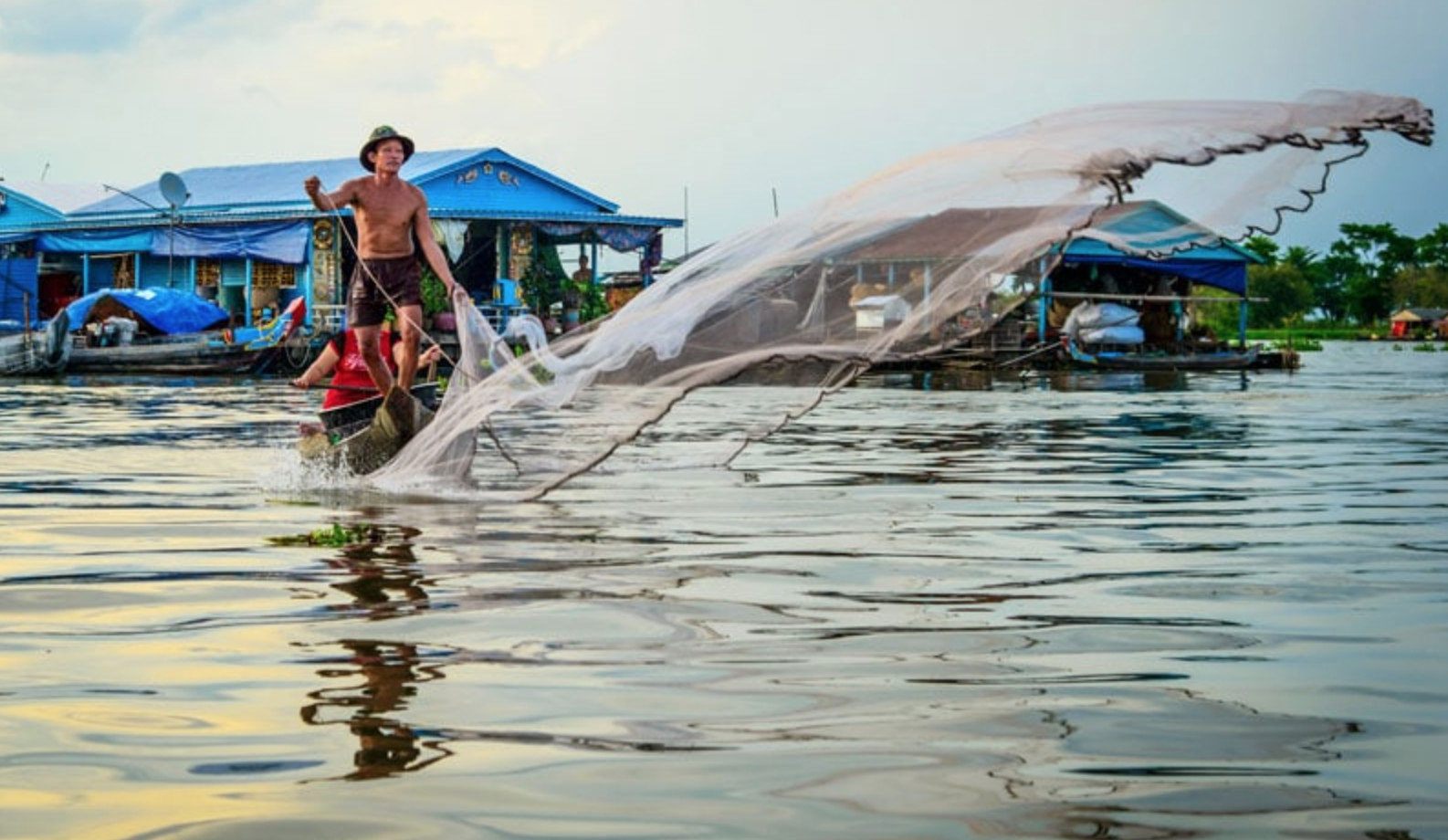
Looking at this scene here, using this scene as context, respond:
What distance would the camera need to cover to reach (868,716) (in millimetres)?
4391

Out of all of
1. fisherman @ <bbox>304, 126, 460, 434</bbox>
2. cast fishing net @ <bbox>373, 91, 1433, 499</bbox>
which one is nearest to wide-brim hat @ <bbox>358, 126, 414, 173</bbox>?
fisherman @ <bbox>304, 126, 460, 434</bbox>

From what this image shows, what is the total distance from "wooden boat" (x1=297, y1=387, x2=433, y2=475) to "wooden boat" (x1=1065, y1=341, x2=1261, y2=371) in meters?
27.0

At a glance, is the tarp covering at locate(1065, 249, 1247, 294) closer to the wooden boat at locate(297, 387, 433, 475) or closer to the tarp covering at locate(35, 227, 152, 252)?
the tarp covering at locate(35, 227, 152, 252)

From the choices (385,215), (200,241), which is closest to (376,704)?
(385,215)

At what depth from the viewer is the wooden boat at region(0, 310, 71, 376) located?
33.8 m

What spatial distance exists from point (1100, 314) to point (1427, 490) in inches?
1112

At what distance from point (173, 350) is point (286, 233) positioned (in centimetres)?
407

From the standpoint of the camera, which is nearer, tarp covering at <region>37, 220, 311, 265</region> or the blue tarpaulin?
the blue tarpaulin

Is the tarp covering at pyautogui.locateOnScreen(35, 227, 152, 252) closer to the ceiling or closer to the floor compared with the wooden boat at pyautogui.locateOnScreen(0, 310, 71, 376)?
closer to the ceiling

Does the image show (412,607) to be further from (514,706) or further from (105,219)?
(105,219)

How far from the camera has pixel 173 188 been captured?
3834 centimetres

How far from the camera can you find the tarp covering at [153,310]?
36.2 meters

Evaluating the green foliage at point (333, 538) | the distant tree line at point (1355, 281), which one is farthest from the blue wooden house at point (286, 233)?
the distant tree line at point (1355, 281)

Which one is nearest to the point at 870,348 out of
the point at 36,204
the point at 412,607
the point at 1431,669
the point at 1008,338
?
the point at 412,607
